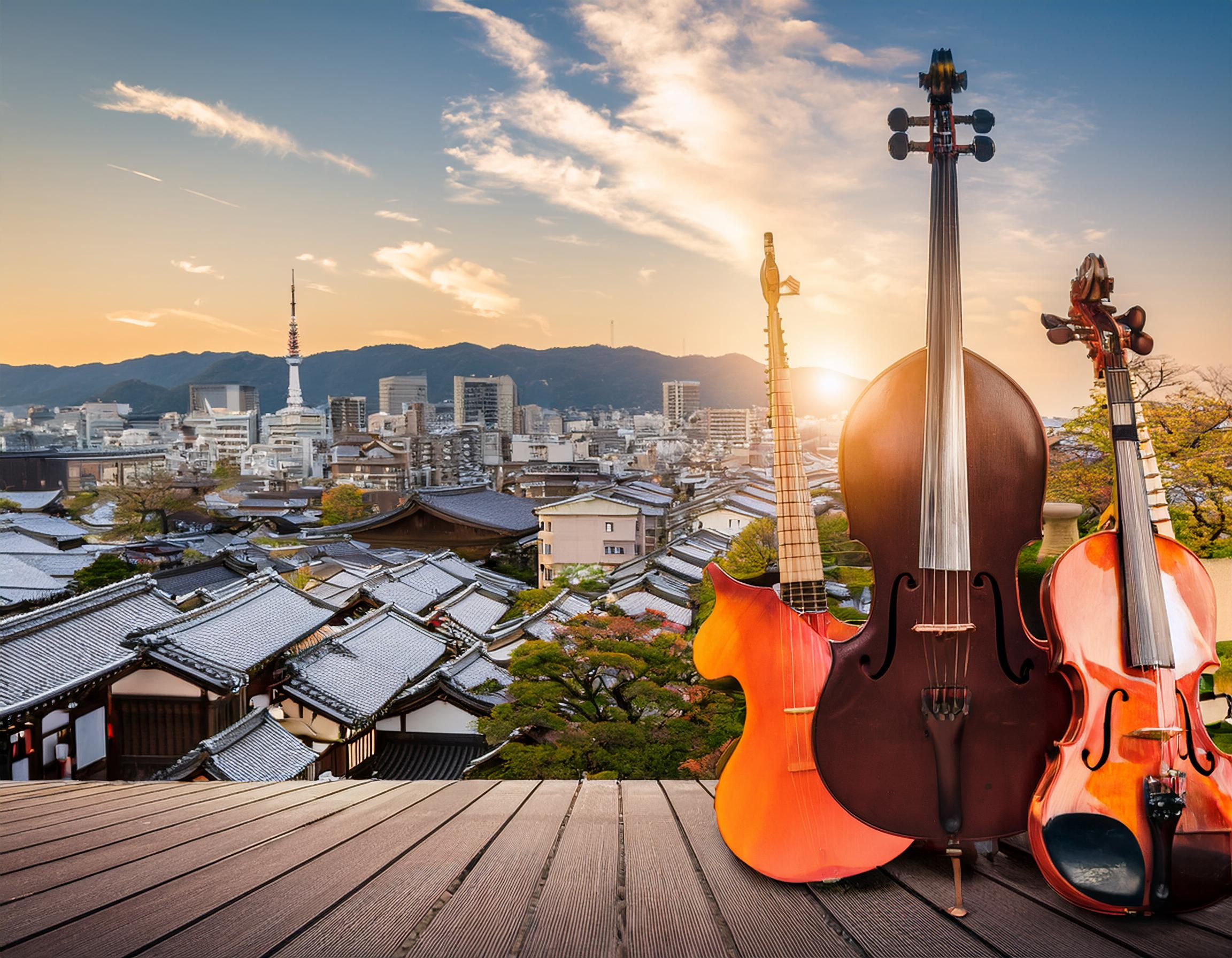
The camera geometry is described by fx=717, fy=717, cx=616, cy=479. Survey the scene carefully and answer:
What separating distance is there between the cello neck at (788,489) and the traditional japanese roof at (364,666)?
874 centimetres

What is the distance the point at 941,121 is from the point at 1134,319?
0.60m

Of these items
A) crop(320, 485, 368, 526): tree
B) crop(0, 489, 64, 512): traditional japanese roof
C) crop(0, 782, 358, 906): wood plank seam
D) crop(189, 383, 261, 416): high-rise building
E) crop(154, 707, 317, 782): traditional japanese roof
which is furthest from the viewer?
crop(189, 383, 261, 416): high-rise building

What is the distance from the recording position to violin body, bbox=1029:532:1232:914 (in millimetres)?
1359

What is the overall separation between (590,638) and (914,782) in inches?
212

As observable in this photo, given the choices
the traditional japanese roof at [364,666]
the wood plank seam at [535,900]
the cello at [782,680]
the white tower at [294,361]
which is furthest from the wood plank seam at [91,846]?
the white tower at [294,361]

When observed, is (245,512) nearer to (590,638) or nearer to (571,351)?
(590,638)

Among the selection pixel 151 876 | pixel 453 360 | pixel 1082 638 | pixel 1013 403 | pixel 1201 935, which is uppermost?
pixel 453 360

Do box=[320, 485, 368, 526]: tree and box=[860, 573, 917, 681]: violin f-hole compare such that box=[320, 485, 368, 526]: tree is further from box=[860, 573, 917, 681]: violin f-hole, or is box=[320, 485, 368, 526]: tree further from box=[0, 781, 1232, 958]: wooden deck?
box=[860, 573, 917, 681]: violin f-hole

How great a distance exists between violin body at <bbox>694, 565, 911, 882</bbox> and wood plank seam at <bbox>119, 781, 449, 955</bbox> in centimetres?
101

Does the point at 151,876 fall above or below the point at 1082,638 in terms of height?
below

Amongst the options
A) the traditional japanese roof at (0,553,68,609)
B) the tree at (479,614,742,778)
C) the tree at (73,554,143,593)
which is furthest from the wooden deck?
the tree at (73,554,143,593)

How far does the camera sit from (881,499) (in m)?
1.58

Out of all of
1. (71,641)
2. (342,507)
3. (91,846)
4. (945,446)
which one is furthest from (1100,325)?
(342,507)

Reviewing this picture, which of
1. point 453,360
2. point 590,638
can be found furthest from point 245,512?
point 453,360
